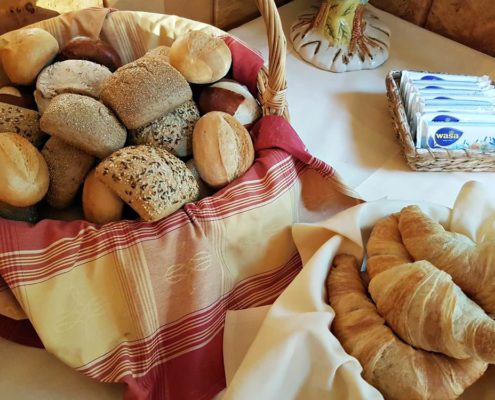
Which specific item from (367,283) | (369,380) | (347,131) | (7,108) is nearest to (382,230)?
(367,283)

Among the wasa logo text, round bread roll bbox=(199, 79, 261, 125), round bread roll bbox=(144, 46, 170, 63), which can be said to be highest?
round bread roll bbox=(144, 46, 170, 63)

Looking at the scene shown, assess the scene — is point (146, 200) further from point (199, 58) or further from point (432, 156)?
point (432, 156)

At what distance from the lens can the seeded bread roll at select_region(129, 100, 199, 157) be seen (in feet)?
1.85

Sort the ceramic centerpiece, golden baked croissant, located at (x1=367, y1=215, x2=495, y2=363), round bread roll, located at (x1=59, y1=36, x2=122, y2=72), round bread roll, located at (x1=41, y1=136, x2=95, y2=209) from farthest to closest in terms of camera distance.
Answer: the ceramic centerpiece → round bread roll, located at (x1=59, y1=36, x2=122, y2=72) → round bread roll, located at (x1=41, y1=136, x2=95, y2=209) → golden baked croissant, located at (x1=367, y1=215, x2=495, y2=363)

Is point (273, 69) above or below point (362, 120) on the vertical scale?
above

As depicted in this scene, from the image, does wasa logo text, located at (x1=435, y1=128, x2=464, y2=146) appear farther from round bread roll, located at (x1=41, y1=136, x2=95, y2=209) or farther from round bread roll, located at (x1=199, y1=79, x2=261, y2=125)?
round bread roll, located at (x1=41, y1=136, x2=95, y2=209)

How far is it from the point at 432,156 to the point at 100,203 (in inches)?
19.3

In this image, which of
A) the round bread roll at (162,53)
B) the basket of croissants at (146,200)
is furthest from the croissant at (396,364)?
the round bread roll at (162,53)

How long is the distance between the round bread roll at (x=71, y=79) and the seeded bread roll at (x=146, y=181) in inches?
4.9

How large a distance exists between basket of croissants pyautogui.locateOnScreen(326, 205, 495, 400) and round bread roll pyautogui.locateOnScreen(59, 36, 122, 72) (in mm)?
433

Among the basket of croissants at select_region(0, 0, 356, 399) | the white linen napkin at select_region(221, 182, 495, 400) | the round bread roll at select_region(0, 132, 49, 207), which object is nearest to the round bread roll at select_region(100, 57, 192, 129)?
the basket of croissants at select_region(0, 0, 356, 399)

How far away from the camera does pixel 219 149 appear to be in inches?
21.3

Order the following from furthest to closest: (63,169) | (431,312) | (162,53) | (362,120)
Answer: (362,120), (162,53), (63,169), (431,312)

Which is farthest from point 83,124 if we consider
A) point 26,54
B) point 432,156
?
point 432,156
